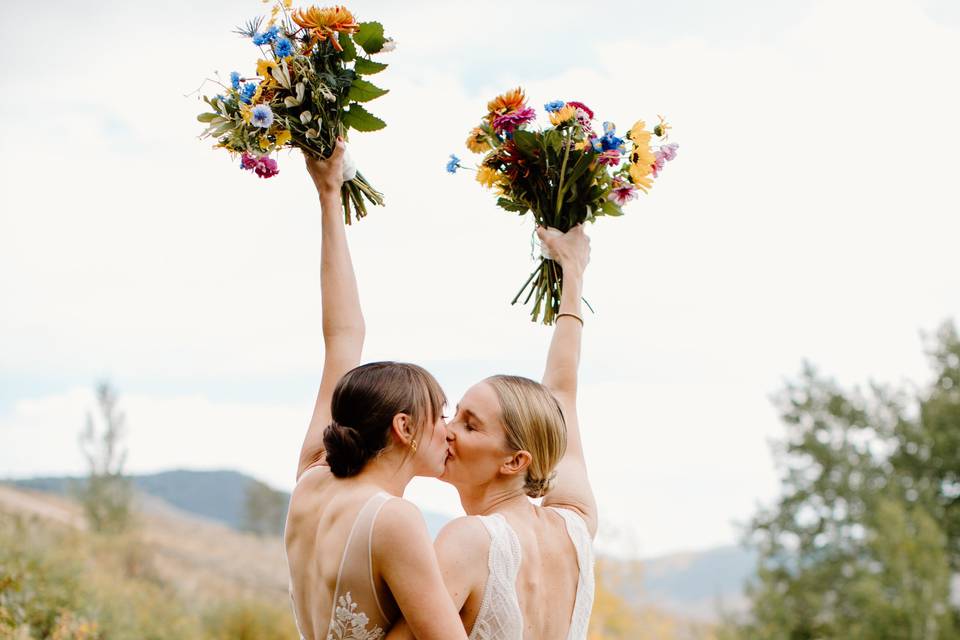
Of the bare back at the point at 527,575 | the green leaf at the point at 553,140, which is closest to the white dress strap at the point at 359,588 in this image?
the bare back at the point at 527,575

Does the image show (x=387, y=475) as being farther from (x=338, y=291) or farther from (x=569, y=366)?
(x=569, y=366)

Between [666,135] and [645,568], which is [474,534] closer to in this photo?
[666,135]

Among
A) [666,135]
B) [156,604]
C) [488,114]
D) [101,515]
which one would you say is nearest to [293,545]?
[488,114]

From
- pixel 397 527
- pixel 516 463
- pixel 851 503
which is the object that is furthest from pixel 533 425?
pixel 851 503

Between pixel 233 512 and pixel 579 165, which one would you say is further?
pixel 233 512

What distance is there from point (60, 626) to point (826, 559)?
23.2 meters

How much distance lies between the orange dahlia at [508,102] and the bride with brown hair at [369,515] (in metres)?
1.68

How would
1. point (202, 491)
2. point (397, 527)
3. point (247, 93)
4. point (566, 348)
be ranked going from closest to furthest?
point (397, 527) → point (247, 93) → point (566, 348) → point (202, 491)

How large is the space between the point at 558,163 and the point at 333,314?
53.5 inches

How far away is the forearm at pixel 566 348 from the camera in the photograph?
11.2 feet

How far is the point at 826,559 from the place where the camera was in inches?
1009

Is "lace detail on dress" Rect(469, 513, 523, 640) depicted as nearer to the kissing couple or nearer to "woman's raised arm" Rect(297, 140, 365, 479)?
the kissing couple

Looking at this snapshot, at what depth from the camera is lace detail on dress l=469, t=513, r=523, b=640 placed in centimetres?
258

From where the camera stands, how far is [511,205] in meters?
4.15
